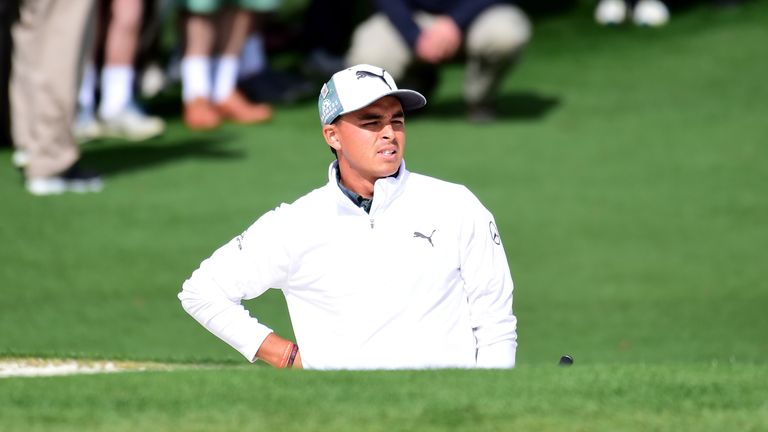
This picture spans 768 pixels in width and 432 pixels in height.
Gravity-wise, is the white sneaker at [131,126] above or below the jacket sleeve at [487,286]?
below

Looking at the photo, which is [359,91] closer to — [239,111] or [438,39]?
[438,39]

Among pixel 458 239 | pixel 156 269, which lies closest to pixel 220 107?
pixel 156 269

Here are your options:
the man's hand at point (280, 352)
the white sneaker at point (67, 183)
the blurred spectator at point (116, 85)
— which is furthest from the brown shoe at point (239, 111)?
the man's hand at point (280, 352)

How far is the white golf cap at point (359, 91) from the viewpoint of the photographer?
470 centimetres

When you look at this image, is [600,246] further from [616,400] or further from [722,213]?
[616,400]

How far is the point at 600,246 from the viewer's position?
9.02 meters

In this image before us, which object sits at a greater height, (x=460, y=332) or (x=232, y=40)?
(x=460, y=332)

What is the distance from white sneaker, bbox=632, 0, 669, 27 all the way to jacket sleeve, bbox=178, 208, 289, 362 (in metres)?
9.45

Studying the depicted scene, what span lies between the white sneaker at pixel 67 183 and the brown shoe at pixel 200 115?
1630mm

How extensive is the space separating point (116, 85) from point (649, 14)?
196 inches

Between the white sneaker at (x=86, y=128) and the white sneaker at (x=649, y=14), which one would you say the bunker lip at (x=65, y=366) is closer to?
the white sneaker at (x=86, y=128)

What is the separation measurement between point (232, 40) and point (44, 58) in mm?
2245

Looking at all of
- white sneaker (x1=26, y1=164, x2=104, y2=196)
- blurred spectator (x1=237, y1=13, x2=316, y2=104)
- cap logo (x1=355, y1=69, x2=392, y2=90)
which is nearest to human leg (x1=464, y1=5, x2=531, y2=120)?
blurred spectator (x1=237, y1=13, x2=316, y2=104)

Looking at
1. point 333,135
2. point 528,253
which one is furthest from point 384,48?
point 333,135
